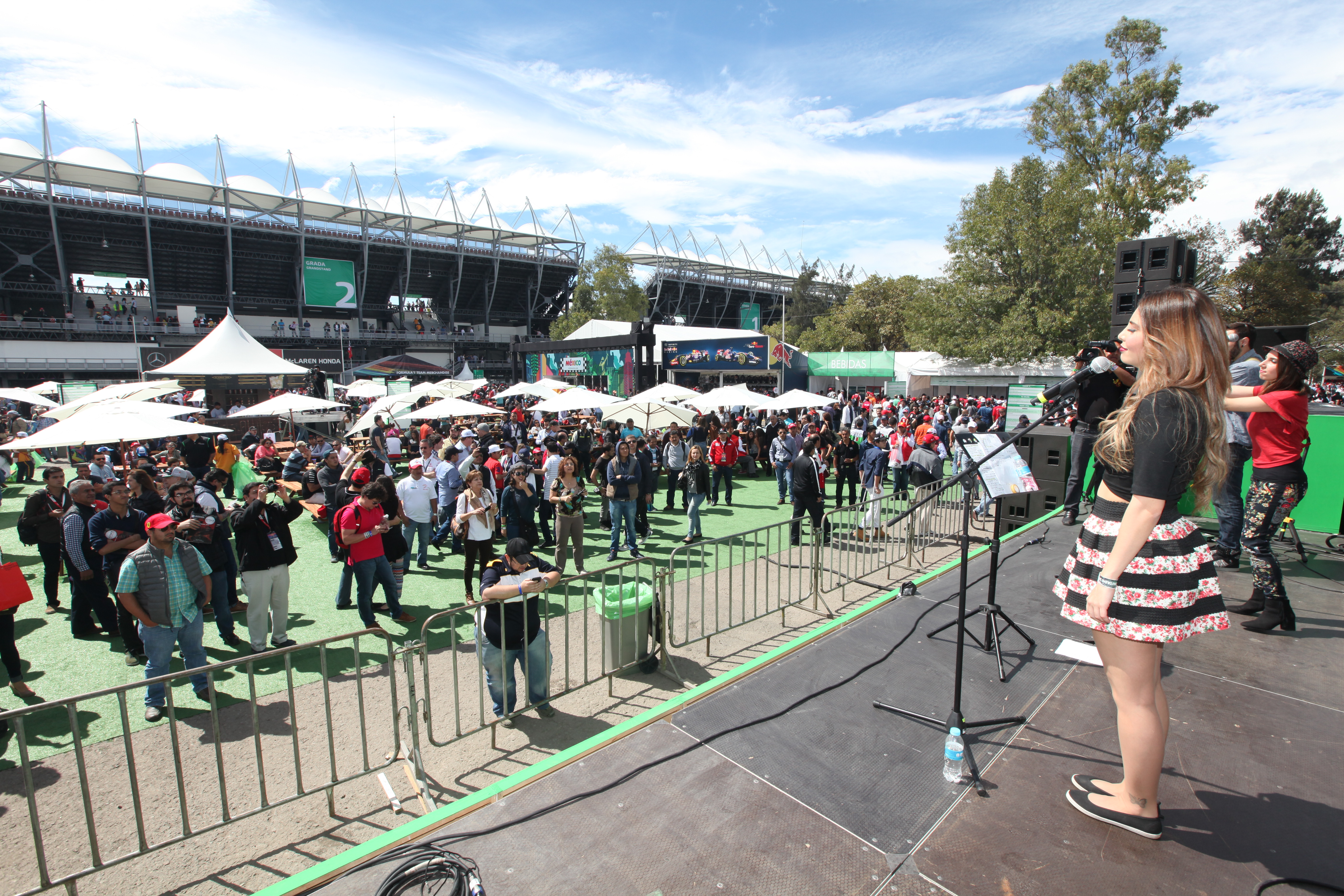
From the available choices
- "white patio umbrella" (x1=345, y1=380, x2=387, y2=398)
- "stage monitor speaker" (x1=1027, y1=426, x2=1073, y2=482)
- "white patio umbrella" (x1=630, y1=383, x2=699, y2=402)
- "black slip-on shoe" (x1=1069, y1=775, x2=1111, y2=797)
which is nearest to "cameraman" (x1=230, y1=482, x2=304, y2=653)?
"black slip-on shoe" (x1=1069, y1=775, x2=1111, y2=797)

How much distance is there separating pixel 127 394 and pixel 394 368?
28346 millimetres

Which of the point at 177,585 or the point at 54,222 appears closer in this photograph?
the point at 177,585

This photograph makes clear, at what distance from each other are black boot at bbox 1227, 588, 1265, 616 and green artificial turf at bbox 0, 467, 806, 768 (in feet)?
16.0

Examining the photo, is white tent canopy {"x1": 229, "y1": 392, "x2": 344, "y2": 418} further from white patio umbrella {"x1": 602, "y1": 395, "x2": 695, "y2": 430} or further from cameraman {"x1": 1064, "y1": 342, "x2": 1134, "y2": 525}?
cameraman {"x1": 1064, "y1": 342, "x2": 1134, "y2": 525}

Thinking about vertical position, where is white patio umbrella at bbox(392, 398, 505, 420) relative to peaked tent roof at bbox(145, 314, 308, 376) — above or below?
below

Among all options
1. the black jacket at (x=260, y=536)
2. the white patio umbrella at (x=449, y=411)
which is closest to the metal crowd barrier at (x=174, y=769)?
the black jacket at (x=260, y=536)

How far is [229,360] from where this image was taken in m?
17.9

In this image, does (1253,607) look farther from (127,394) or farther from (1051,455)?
(127,394)

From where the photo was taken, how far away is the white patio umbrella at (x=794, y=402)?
16.8 metres

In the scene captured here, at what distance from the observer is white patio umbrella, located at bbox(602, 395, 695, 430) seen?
13.5 metres

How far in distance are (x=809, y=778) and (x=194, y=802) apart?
150 inches

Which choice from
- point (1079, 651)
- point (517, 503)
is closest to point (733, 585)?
point (517, 503)

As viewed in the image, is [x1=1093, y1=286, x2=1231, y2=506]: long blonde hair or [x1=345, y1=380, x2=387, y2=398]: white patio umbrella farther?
[x1=345, y1=380, x2=387, y2=398]: white patio umbrella

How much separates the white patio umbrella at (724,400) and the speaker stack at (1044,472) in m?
6.96
